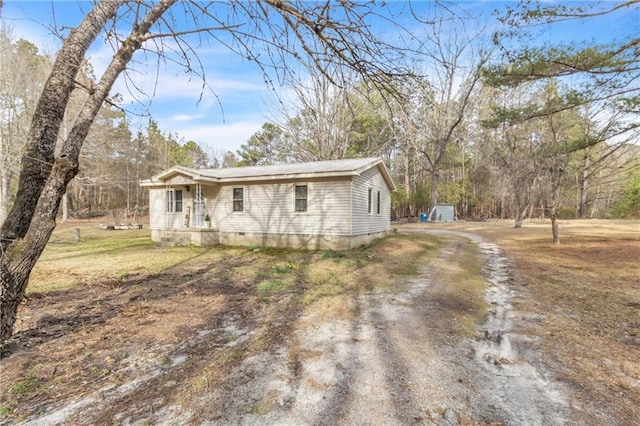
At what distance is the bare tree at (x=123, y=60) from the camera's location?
9.36 feet

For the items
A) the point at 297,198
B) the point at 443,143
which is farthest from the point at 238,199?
the point at 443,143

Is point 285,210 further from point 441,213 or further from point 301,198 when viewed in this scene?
point 441,213

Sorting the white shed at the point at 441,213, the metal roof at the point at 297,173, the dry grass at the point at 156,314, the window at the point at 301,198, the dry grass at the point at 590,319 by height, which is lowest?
the dry grass at the point at 590,319

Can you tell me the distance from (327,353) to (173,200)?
14055mm

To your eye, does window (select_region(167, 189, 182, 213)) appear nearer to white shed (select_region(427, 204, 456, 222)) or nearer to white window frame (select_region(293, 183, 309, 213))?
white window frame (select_region(293, 183, 309, 213))

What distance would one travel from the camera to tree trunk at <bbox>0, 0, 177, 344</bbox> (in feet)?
10.2

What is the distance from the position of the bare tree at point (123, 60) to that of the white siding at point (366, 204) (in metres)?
9.08

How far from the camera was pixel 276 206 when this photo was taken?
1314cm

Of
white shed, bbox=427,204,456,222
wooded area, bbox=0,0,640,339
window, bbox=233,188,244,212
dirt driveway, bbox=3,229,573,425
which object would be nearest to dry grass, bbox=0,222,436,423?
dirt driveway, bbox=3,229,573,425

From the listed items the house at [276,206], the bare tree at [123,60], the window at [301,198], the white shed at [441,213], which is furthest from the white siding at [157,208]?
the white shed at [441,213]

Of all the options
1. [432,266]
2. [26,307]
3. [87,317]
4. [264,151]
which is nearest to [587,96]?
[432,266]

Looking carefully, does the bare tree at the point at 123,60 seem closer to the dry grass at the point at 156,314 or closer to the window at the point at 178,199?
the dry grass at the point at 156,314

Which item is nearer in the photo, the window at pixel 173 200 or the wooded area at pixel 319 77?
the wooded area at pixel 319 77

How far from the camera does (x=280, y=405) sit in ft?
8.42
